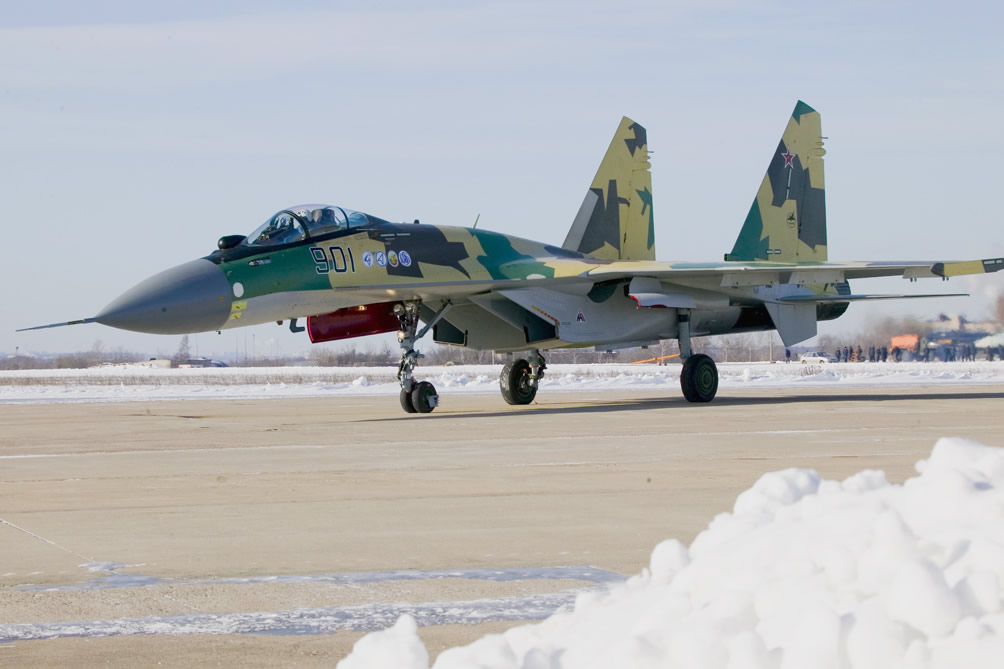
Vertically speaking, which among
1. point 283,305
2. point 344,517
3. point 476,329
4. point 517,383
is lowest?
point 344,517

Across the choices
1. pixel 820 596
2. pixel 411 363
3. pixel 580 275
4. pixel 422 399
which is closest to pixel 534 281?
pixel 580 275

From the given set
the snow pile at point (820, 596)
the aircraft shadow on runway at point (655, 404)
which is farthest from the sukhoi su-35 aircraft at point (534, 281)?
the snow pile at point (820, 596)

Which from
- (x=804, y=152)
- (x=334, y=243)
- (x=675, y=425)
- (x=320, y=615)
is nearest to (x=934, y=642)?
(x=320, y=615)

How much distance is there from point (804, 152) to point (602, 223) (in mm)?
4941

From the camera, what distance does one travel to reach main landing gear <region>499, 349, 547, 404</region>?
2078cm

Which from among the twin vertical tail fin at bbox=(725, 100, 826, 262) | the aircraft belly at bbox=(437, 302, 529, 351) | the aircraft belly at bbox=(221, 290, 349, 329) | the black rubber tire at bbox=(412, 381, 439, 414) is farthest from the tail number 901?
the twin vertical tail fin at bbox=(725, 100, 826, 262)

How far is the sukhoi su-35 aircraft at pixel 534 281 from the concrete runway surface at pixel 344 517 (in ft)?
7.05

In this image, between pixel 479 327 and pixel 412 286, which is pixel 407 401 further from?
pixel 479 327

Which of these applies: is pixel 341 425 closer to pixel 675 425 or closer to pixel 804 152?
pixel 675 425

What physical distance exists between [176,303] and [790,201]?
13.8m

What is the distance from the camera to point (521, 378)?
20.9 metres

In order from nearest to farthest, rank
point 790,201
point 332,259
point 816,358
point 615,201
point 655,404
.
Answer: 1. point 332,259
2. point 655,404
3. point 615,201
4. point 790,201
5. point 816,358

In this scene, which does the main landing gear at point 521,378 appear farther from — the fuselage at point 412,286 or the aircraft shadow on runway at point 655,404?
the fuselage at point 412,286

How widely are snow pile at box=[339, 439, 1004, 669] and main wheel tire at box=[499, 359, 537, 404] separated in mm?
18222
